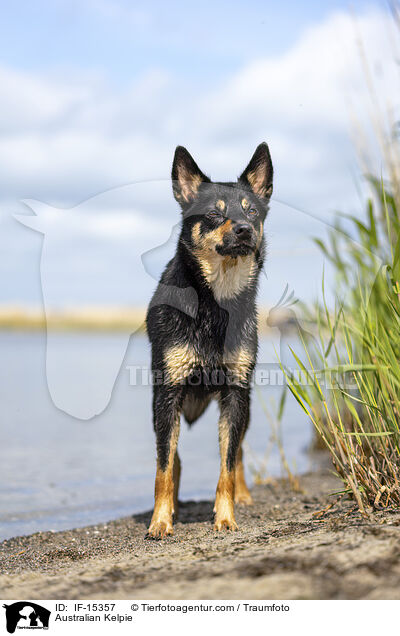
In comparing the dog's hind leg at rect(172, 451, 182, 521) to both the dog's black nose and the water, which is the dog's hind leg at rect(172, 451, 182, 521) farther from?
the dog's black nose

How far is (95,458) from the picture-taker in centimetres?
661

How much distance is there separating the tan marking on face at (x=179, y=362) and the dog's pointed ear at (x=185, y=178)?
35.9 inches

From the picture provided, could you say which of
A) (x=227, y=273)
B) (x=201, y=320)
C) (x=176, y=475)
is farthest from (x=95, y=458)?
(x=227, y=273)

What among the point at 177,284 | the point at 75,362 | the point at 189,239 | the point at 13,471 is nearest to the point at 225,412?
the point at 177,284

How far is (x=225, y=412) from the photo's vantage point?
3717 millimetres

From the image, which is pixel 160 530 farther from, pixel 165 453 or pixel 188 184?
pixel 188 184

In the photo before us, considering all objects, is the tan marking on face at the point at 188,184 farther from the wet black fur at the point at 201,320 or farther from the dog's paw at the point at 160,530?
the dog's paw at the point at 160,530

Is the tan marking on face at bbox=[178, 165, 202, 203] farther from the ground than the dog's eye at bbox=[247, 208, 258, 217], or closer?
farther from the ground

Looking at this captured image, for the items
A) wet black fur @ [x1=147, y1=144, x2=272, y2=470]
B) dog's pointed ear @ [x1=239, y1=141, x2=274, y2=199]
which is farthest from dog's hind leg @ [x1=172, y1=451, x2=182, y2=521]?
dog's pointed ear @ [x1=239, y1=141, x2=274, y2=199]

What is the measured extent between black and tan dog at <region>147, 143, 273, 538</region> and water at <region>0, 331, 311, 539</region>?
0.28 meters

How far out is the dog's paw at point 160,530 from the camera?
11.1 ft

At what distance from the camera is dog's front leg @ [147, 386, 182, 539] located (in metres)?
3.44

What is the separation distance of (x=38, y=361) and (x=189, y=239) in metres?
13.7
